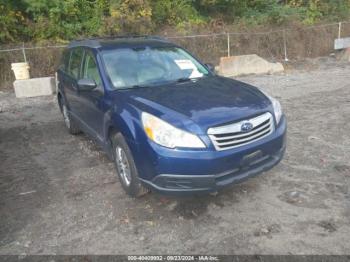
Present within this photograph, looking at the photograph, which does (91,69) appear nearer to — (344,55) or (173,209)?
(173,209)

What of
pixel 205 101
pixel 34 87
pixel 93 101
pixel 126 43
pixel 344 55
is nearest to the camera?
pixel 205 101

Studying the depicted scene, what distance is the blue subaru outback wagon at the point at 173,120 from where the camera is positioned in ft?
12.0

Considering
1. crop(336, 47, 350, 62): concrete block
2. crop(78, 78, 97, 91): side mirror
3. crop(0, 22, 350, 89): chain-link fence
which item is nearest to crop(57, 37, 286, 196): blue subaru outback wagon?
crop(78, 78, 97, 91): side mirror

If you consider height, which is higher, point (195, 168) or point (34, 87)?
point (195, 168)

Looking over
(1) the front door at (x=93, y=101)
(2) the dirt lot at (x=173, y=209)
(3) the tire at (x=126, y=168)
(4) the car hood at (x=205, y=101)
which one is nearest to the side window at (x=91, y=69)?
(1) the front door at (x=93, y=101)

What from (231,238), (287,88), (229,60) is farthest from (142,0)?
(231,238)

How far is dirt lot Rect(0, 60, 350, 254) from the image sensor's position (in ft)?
11.8

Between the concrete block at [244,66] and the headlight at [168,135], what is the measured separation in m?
9.44

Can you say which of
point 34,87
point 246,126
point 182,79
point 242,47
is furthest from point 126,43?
point 242,47

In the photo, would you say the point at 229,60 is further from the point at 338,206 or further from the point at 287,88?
the point at 338,206

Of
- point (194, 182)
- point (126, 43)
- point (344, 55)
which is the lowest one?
point (344, 55)

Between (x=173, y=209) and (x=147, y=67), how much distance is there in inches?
74.4

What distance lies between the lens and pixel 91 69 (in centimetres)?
528

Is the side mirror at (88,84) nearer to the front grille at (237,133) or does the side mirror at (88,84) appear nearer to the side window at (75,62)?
the side window at (75,62)
